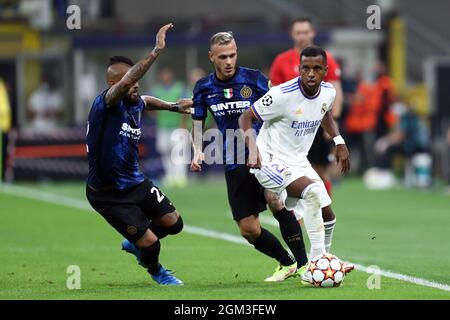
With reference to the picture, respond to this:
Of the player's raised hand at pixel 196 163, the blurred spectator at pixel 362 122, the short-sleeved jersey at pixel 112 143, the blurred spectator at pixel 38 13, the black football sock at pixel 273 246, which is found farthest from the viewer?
the blurred spectator at pixel 38 13

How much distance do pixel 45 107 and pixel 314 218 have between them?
2053cm

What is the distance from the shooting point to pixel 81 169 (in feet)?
89.4

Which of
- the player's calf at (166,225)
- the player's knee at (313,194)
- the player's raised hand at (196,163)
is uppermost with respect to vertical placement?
the player's raised hand at (196,163)

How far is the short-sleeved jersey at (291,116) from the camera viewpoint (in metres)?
10.9

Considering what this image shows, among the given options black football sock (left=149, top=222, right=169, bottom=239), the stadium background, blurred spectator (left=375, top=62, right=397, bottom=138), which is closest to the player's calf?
black football sock (left=149, top=222, right=169, bottom=239)

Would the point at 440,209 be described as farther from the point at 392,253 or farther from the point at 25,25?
the point at 25,25

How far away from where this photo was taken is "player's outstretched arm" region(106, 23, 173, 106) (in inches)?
405

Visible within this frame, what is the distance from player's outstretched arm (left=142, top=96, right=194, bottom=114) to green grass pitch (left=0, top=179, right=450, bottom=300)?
1.53 meters

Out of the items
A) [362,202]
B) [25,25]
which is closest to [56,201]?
[362,202]

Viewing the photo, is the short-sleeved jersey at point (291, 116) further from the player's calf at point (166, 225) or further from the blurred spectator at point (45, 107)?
the blurred spectator at point (45, 107)

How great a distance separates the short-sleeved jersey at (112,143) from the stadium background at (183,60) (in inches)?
378

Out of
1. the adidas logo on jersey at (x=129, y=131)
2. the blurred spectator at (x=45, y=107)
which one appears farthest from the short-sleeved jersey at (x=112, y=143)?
the blurred spectator at (x=45, y=107)

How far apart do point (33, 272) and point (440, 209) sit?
9615mm

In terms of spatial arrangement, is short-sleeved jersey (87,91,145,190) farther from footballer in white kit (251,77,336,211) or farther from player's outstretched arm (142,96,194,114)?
footballer in white kit (251,77,336,211)
